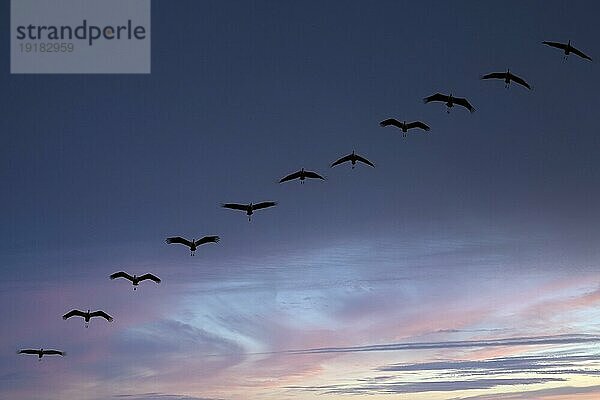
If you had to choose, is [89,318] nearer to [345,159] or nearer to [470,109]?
[345,159]

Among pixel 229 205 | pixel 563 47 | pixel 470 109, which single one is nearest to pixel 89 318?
pixel 229 205

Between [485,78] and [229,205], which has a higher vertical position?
[485,78]

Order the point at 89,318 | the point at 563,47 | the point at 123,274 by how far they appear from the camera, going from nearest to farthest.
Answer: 1. the point at 563,47
2. the point at 123,274
3. the point at 89,318

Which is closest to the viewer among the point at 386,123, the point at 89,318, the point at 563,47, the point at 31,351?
the point at 563,47

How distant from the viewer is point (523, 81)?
293 feet

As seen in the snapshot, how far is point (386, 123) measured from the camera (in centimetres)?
9069

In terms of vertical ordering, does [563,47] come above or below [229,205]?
above

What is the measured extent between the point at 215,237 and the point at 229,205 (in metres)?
6.01

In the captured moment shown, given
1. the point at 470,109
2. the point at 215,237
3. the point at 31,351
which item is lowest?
the point at 31,351

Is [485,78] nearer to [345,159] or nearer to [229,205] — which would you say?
[345,159]

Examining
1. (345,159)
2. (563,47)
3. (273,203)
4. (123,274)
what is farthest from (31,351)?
(563,47)

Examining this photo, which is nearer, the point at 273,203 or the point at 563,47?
the point at 563,47

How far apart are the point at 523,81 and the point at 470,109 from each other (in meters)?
6.17

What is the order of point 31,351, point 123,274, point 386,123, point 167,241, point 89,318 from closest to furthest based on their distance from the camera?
point 386,123, point 167,241, point 123,274, point 89,318, point 31,351
